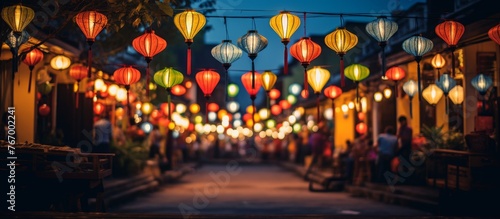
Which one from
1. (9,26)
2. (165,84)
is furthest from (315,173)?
(9,26)

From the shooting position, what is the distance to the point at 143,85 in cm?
2539

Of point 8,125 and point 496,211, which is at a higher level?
point 8,125

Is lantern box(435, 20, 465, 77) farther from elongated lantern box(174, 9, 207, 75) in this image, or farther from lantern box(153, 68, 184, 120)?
lantern box(153, 68, 184, 120)

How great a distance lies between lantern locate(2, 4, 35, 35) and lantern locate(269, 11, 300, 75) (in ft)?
14.5

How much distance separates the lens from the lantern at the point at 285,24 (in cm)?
1179

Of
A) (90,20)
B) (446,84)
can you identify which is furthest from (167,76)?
(446,84)

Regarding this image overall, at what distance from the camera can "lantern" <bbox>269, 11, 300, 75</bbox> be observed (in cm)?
1179

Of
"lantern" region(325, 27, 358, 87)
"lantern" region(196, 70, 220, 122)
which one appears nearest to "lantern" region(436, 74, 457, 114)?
"lantern" region(325, 27, 358, 87)

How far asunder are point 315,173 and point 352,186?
692 centimetres

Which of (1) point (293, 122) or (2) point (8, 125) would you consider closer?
(2) point (8, 125)

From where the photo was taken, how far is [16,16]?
10.2 m

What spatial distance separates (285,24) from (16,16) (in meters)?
4.82

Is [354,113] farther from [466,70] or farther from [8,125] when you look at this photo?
[8,125]

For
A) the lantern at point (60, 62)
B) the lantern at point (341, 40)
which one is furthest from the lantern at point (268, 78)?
the lantern at point (60, 62)
